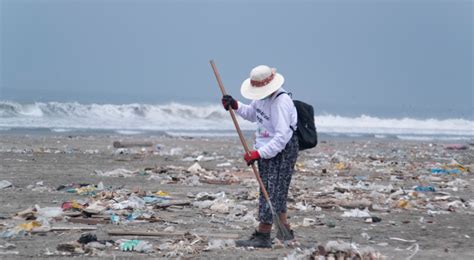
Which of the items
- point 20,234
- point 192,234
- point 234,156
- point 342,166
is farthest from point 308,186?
point 234,156

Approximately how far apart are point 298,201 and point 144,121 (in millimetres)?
35157

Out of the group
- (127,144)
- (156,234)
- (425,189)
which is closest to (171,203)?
(156,234)

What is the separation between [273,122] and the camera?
629 centimetres

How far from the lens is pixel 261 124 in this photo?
21.2 feet

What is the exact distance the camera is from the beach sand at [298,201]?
21.0ft

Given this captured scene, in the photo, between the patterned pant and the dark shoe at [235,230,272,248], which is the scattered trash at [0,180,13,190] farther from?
the patterned pant

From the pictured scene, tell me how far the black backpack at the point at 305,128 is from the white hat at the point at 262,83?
13.5 inches

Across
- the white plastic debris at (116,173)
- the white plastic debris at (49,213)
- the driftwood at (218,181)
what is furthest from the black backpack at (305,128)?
the white plastic debris at (116,173)

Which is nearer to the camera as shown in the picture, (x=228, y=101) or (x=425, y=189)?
(x=228, y=101)

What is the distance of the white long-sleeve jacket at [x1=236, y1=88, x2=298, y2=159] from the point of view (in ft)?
20.3

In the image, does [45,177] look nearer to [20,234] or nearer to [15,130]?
[20,234]

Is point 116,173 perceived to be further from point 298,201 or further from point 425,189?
point 425,189

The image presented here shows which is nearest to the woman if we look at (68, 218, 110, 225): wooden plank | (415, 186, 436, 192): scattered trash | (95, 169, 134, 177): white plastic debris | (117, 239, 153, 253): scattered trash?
(117, 239, 153, 253): scattered trash

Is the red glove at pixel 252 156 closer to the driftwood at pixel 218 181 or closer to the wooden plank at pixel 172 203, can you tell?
the wooden plank at pixel 172 203
